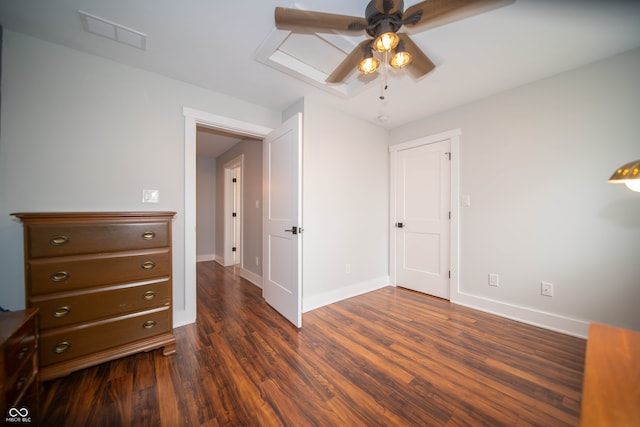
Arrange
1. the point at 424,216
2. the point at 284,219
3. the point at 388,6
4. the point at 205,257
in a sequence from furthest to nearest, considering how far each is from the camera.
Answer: the point at 205,257
the point at 424,216
the point at 284,219
the point at 388,6

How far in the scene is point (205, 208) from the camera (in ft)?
16.9

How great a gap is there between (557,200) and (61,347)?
13.3 feet

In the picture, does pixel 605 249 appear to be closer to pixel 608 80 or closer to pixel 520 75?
pixel 608 80

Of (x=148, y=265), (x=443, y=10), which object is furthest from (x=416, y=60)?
(x=148, y=265)

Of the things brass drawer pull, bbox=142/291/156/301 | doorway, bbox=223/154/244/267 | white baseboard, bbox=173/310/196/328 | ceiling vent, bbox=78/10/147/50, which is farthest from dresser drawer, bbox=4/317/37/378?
doorway, bbox=223/154/244/267

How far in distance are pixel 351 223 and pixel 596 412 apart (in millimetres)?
2532

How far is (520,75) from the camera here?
211 cm

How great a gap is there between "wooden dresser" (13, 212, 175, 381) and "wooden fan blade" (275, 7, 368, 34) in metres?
1.55

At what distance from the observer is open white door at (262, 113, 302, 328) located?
2.13 meters

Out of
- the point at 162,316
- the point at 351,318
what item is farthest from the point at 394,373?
the point at 162,316

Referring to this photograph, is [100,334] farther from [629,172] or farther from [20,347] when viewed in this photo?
[629,172]

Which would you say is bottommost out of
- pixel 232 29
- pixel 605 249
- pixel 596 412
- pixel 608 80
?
Result: pixel 596 412

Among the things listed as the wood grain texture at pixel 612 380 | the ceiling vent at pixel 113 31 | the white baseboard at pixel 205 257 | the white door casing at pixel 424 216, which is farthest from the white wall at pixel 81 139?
the white baseboard at pixel 205 257

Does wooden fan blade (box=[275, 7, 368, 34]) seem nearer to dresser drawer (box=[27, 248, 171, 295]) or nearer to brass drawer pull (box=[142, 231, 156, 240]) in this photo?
brass drawer pull (box=[142, 231, 156, 240])
